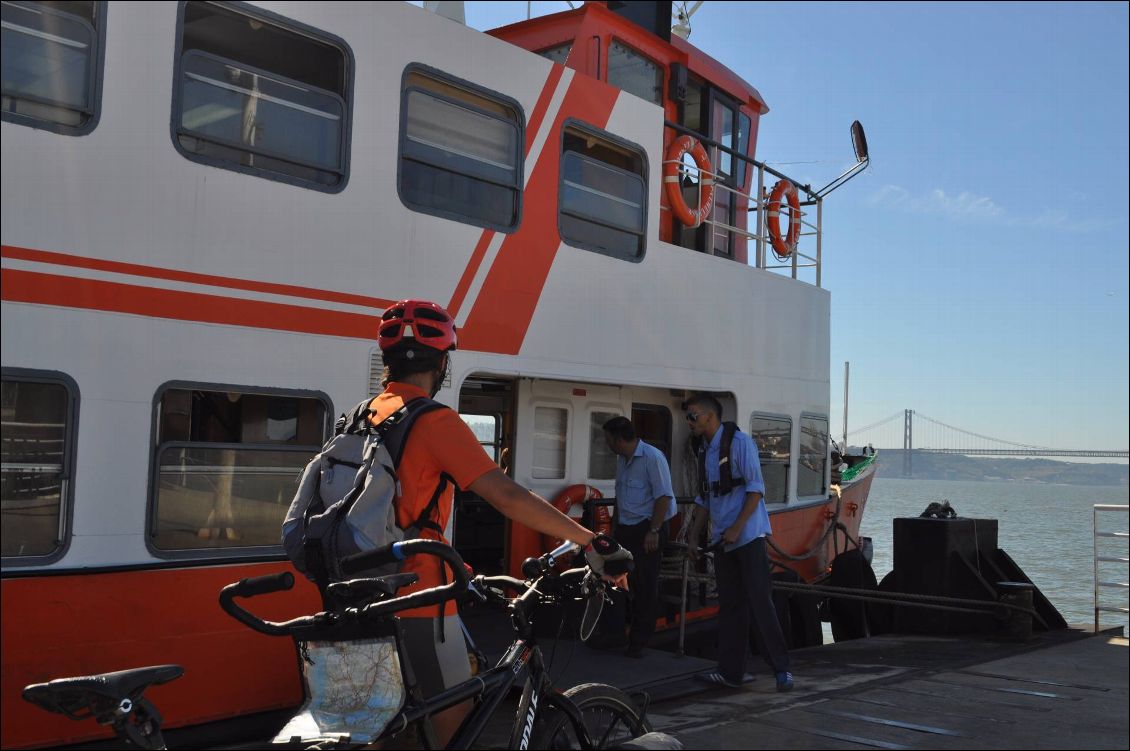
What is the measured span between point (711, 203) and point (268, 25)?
425cm

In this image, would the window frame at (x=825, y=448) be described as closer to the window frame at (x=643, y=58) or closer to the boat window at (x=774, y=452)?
the boat window at (x=774, y=452)

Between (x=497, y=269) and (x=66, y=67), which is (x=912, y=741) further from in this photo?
(x=66, y=67)

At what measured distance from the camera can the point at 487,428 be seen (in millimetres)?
8383

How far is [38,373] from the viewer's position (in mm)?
4266

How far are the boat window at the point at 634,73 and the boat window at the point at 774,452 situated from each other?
9.46 feet

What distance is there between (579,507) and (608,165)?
8.30 ft

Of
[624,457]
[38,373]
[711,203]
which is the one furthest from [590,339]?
[38,373]

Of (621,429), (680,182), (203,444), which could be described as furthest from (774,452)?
(203,444)

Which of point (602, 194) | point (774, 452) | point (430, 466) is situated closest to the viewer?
point (430, 466)

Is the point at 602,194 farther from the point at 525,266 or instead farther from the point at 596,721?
the point at 596,721

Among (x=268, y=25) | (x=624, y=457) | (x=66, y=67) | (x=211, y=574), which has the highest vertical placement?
(x=268, y=25)

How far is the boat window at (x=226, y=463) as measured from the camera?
4.70 metres

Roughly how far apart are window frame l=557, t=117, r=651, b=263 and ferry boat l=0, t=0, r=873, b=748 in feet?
0.08

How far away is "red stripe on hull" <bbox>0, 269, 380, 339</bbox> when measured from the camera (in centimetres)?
427
